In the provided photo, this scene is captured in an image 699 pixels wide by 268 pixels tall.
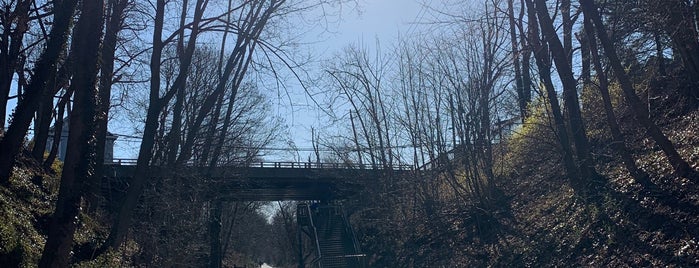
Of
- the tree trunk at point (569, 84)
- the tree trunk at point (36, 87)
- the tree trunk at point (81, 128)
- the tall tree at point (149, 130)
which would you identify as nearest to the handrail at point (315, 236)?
the tall tree at point (149, 130)

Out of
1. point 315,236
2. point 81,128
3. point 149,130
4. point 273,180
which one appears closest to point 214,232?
point 315,236

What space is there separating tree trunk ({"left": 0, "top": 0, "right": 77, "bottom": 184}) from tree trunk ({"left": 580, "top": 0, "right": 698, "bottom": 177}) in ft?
34.2

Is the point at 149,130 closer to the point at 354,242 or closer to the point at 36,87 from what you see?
the point at 36,87

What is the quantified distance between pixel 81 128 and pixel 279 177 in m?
28.8

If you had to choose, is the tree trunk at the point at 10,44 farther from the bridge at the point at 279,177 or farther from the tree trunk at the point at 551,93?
the tree trunk at the point at 551,93

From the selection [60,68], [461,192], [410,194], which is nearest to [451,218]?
[461,192]

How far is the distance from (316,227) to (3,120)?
1734 cm

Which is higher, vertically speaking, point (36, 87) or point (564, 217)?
point (36, 87)

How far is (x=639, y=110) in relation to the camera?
13.3 m

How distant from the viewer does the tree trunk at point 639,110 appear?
12.7 metres

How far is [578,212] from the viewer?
1527 centimetres

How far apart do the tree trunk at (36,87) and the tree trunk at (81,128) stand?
1367 mm

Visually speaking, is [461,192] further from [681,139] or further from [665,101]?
[681,139]

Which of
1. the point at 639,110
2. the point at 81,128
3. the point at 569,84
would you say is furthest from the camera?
the point at 569,84
